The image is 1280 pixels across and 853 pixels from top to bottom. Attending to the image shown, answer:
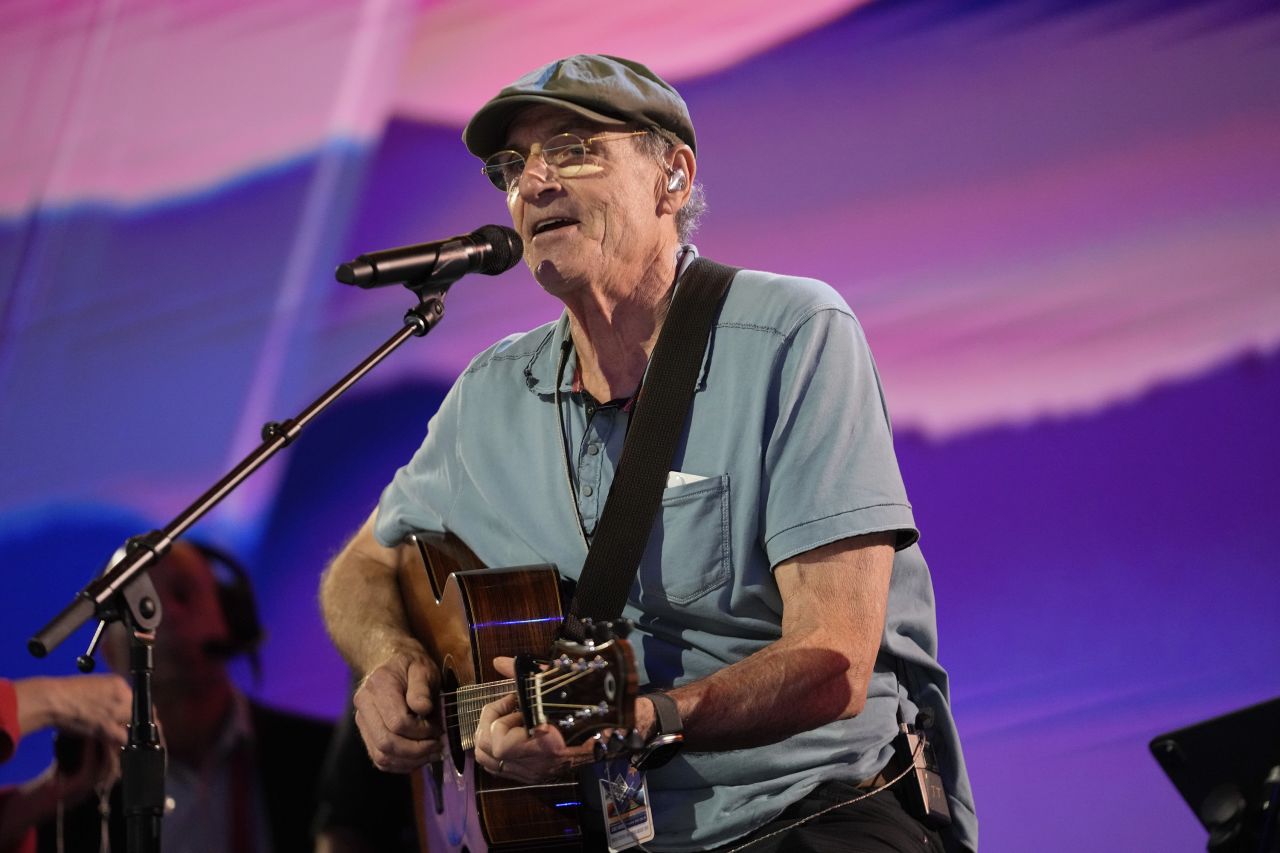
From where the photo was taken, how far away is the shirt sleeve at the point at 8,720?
3.37m

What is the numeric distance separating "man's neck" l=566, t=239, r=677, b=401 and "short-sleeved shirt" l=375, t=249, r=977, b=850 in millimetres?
69

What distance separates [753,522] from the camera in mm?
2494

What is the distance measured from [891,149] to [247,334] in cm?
213

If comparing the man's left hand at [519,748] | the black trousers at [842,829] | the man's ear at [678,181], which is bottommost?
the black trousers at [842,829]

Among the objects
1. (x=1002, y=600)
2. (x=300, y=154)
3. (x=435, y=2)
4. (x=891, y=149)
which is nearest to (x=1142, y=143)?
(x=891, y=149)

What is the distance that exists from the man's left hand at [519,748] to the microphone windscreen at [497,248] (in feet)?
2.78

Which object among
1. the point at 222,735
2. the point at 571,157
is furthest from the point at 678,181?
the point at 222,735

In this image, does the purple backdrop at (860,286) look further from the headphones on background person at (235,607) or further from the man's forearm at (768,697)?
the man's forearm at (768,697)

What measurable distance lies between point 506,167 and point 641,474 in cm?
79

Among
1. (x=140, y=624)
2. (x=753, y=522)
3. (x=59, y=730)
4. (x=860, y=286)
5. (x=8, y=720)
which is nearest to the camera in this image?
(x=140, y=624)

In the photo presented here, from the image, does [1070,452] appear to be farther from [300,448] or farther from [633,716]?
[300,448]

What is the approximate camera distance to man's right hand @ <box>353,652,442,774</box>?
278 cm

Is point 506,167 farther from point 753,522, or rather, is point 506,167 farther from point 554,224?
point 753,522

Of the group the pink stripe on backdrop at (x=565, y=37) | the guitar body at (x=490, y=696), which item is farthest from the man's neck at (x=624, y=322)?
the pink stripe on backdrop at (x=565, y=37)
